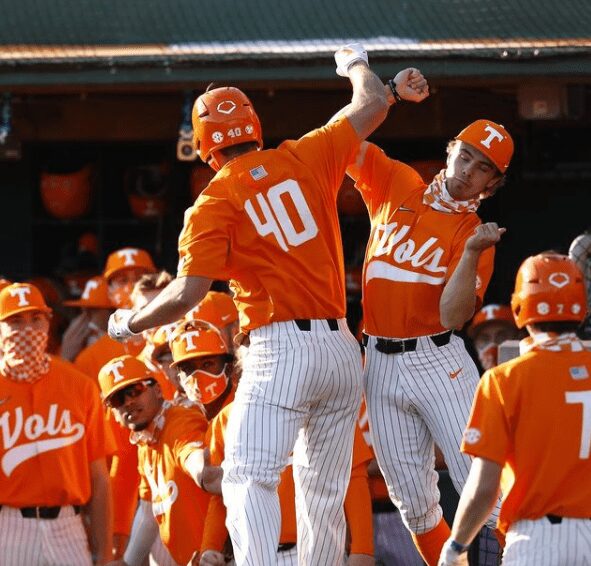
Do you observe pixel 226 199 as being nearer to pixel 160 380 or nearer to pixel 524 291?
pixel 524 291

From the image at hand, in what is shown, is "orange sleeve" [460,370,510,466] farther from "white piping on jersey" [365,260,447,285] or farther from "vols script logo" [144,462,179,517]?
"vols script logo" [144,462,179,517]

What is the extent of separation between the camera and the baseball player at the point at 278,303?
200 inches

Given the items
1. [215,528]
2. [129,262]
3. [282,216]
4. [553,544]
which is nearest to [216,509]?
[215,528]

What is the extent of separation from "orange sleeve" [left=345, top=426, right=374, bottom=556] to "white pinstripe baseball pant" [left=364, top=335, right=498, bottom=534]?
358 mm

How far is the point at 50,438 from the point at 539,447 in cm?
286

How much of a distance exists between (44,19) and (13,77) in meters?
0.98

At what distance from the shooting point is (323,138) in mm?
5336

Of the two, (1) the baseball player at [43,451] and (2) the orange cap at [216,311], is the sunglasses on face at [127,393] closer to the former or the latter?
(1) the baseball player at [43,451]

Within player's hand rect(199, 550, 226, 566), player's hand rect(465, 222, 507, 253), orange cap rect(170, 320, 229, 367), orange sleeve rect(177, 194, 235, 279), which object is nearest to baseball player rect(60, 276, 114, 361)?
orange cap rect(170, 320, 229, 367)

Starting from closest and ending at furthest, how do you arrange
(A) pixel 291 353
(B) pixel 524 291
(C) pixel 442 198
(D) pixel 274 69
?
(B) pixel 524 291
(A) pixel 291 353
(C) pixel 442 198
(D) pixel 274 69

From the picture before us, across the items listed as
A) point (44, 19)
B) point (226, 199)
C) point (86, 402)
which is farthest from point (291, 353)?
point (44, 19)

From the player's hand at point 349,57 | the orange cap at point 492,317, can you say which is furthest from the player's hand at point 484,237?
the orange cap at point 492,317

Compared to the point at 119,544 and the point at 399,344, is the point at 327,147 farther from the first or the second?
the point at 119,544

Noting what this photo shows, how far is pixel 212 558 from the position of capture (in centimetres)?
567
